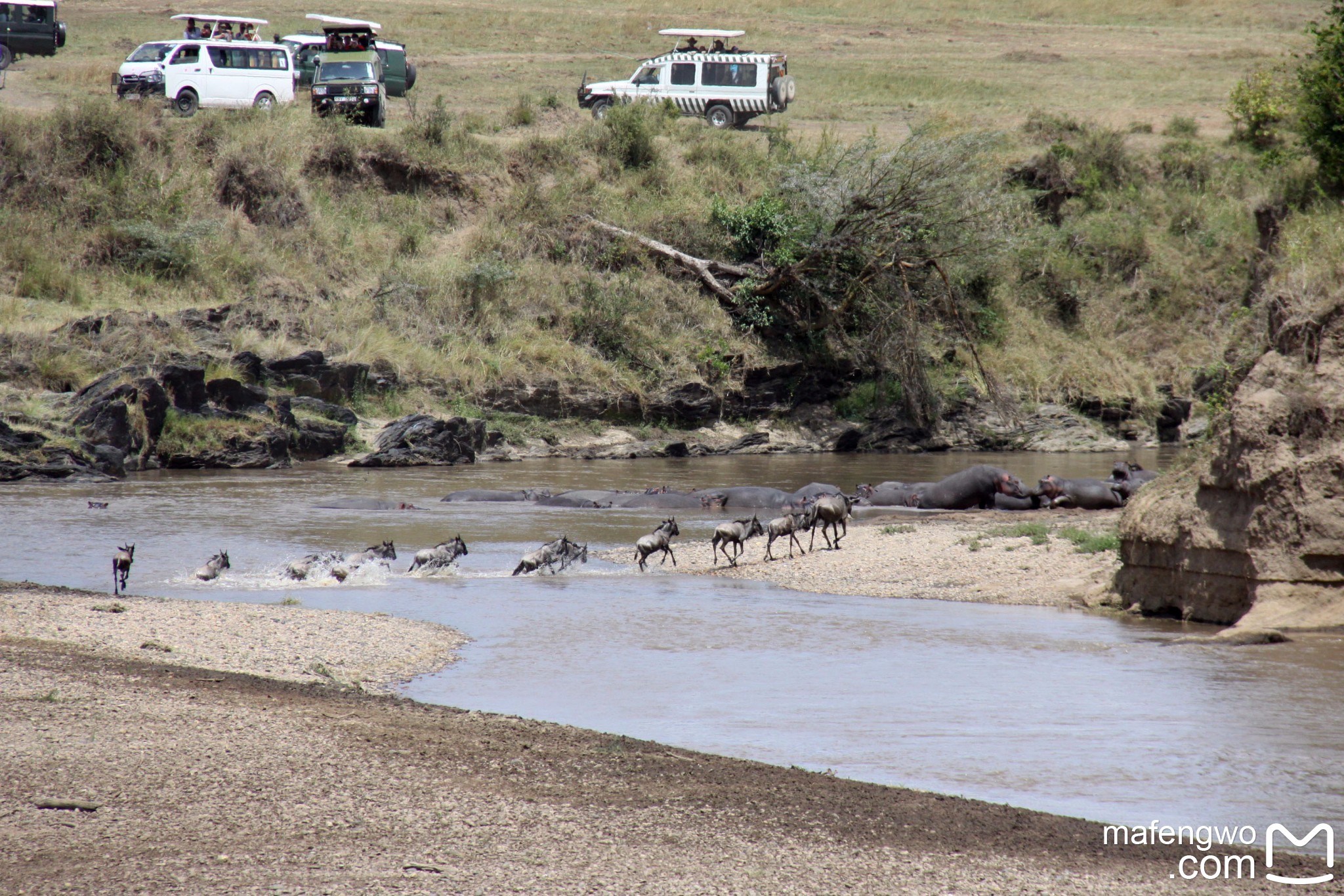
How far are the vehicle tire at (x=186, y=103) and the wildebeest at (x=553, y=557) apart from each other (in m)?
27.6

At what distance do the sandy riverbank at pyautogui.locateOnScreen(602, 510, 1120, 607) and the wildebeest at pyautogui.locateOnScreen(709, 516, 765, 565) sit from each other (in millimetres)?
141

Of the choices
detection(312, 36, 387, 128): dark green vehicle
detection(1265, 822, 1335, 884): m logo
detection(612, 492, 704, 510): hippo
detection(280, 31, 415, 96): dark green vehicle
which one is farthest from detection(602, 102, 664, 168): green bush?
detection(1265, 822, 1335, 884): m logo

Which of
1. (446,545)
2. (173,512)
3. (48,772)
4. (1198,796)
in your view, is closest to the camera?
(48,772)

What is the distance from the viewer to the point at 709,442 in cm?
3031

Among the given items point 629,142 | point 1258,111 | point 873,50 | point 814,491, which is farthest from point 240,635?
point 873,50

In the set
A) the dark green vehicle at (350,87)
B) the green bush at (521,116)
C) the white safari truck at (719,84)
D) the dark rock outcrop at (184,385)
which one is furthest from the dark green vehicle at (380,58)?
the dark rock outcrop at (184,385)

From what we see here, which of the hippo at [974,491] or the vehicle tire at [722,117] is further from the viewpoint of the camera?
the vehicle tire at [722,117]

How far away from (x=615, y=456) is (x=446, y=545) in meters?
14.5

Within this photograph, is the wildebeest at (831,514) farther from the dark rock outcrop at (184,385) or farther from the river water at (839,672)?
the dark rock outcrop at (184,385)

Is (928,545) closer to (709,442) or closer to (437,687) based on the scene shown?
(437,687)

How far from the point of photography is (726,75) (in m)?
44.9

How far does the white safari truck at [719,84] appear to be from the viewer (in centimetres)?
4447

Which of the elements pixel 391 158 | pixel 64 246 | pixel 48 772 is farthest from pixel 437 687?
pixel 391 158

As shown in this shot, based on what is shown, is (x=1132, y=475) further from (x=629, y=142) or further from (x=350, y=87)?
(x=350, y=87)
